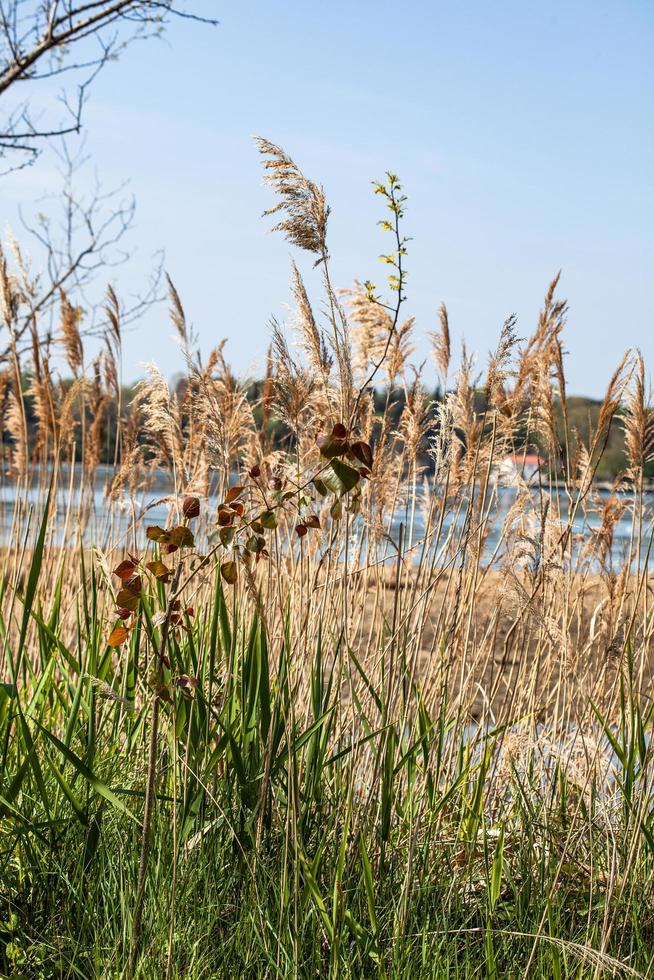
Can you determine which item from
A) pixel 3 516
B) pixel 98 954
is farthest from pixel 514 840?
pixel 3 516

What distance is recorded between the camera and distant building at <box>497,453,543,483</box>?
9.04ft

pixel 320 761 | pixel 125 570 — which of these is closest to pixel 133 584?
pixel 125 570

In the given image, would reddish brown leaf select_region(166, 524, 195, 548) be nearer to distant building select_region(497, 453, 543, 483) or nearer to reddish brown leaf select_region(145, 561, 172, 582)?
reddish brown leaf select_region(145, 561, 172, 582)

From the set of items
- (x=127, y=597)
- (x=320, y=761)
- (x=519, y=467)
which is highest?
(x=519, y=467)

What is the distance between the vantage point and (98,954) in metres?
1.54

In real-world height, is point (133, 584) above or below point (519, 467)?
below

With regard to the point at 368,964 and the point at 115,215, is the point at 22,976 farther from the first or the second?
the point at 115,215

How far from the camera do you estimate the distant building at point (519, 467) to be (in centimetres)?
275

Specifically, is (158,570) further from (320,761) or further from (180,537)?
(320,761)

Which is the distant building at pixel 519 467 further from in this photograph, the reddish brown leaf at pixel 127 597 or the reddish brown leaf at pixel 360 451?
the reddish brown leaf at pixel 127 597

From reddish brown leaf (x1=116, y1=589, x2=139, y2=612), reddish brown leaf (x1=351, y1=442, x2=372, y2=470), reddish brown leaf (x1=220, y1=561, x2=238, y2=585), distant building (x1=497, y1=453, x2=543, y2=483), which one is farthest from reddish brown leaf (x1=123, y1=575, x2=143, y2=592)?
distant building (x1=497, y1=453, x2=543, y2=483)

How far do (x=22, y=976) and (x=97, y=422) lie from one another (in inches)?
92.6

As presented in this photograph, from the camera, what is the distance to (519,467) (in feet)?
9.93

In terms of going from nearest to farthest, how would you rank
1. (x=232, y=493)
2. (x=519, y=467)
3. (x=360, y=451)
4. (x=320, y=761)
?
(x=360, y=451) → (x=232, y=493) → (x=320, y=761) → (x=519, y=467)
